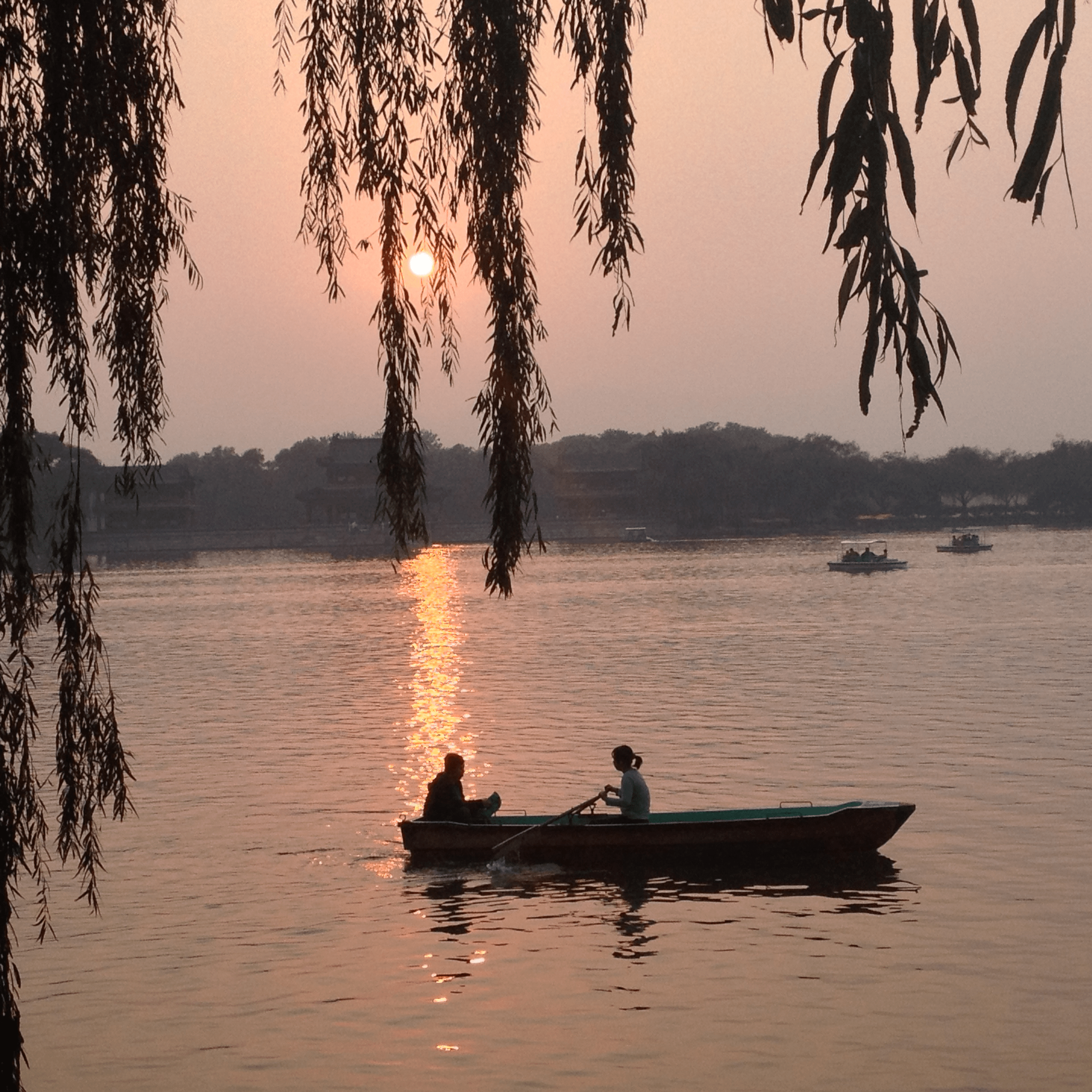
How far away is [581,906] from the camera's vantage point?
16906 millimetres

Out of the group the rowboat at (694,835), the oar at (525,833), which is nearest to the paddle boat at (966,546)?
the rowboat at (694,835)

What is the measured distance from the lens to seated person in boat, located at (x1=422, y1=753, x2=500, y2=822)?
→ 18203 millimetres

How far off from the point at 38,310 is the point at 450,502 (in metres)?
158

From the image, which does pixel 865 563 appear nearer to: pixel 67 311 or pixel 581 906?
pixel 581 906

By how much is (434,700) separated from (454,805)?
23.6m

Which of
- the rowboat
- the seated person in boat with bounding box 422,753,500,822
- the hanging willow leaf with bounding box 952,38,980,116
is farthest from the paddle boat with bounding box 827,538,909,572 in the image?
the hanging willow leaf with bounding box 952,38,980,116

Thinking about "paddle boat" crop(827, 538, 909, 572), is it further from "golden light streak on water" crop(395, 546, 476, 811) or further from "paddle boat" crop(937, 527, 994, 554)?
"golden light streak on water" crop(395, 546, 476, 811)

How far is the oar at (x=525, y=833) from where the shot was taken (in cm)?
1772

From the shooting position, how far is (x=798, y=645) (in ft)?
178

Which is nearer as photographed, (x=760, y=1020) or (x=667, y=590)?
(x=760, y=1020)

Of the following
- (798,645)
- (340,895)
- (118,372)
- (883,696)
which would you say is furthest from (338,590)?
(118,372)

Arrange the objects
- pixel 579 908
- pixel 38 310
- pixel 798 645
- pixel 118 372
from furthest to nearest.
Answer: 1. pixel 798 645
2. pixel 579 908
3. pixel 118 372
4. pixel 38 310

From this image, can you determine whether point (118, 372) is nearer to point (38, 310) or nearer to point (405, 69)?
point (38, 310)

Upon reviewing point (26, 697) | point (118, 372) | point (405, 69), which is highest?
point (405, 69)
